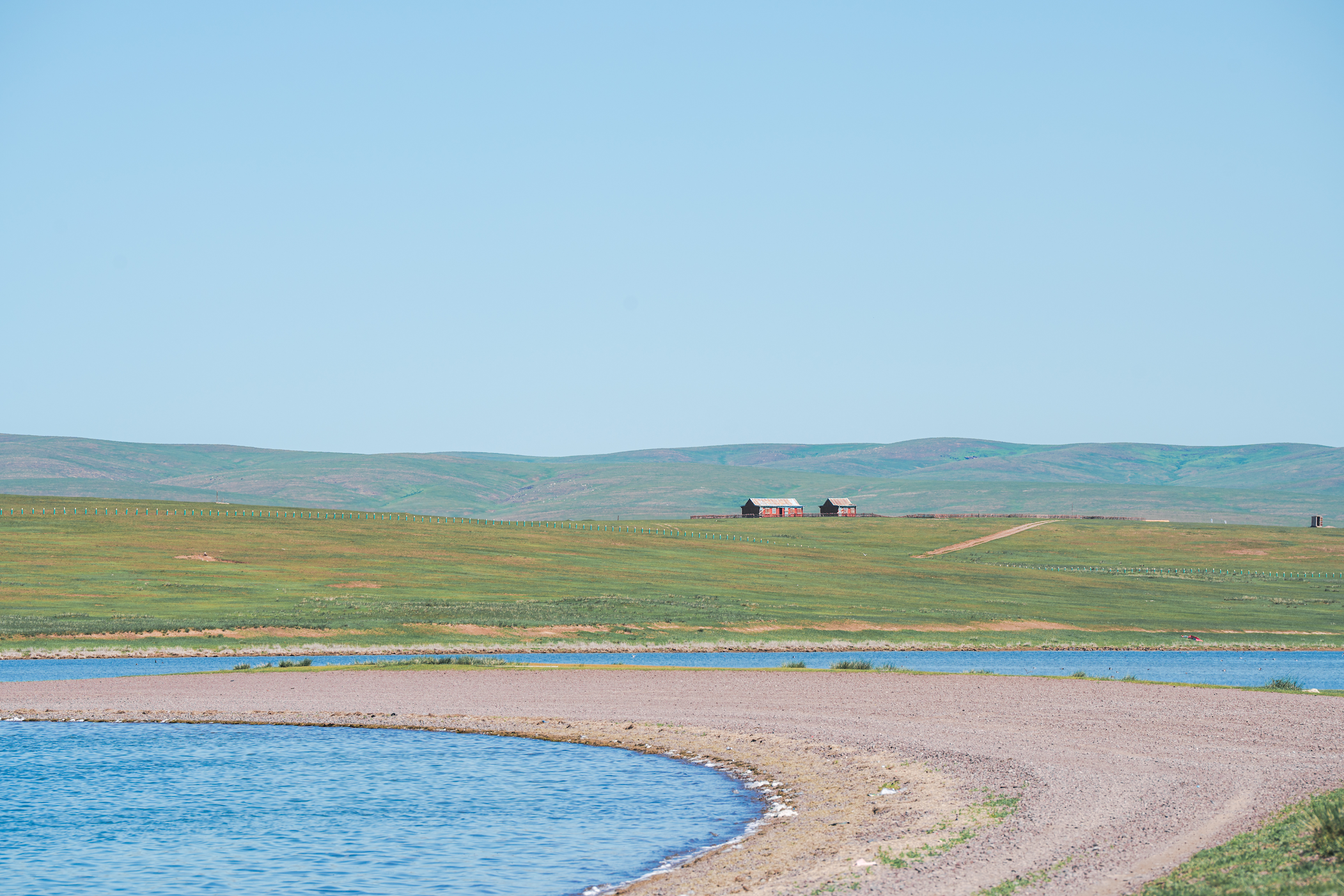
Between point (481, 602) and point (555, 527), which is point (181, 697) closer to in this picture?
point (481, 602)

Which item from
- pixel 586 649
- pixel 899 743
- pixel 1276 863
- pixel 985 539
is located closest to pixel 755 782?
pixel 899 743

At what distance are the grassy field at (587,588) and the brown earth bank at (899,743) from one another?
19.3m

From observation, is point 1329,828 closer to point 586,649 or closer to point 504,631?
point 586,649

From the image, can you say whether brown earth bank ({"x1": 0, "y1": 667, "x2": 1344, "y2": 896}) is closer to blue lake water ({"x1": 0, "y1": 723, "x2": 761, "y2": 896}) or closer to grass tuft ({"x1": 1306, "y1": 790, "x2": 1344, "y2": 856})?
grass tuft ({"x1": 1306, "y1": 790, "x2": 1344, "y2": 856})

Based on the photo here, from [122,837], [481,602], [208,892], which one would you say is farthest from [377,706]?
[481,602]

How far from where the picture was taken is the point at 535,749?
31625 mm

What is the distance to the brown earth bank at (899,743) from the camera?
1867cm

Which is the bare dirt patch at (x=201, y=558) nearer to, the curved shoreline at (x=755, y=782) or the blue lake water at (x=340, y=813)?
the curved shoreline at (x=755, y=782)

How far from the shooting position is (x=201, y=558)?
9269cm

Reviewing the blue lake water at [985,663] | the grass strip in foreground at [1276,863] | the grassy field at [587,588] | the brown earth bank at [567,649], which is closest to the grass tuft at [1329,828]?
the grass strip in foreground at [1276,863]

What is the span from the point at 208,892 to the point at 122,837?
4311mm

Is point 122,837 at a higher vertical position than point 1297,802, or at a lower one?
lower

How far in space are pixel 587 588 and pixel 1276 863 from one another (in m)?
74.4

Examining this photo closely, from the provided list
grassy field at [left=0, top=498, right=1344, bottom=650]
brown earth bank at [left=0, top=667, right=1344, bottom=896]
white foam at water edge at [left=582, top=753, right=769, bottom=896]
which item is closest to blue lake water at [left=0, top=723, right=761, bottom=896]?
white foam at water edge at [left=582, top=753, right=769, bottom=896]
